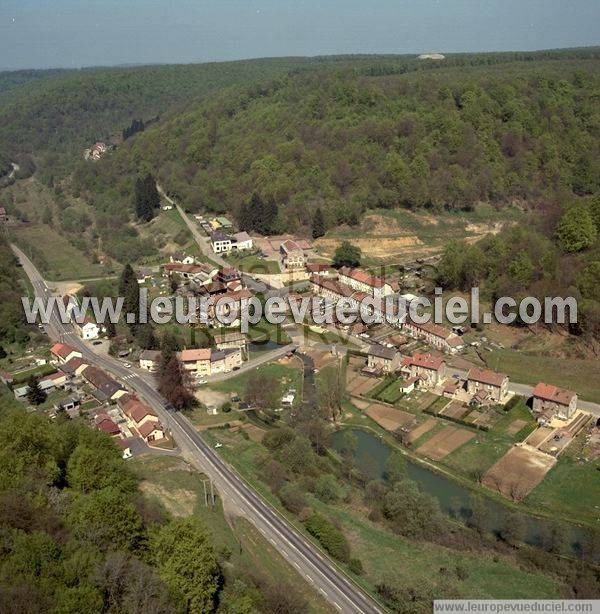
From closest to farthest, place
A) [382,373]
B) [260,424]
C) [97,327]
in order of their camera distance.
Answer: [260,424] → [382,373] → [97,327]

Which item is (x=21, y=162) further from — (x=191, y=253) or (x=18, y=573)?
(x=18, y=573)

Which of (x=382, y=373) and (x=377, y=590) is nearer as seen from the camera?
(x=377, y=590)

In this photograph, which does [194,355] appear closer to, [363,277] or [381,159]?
[363,277]

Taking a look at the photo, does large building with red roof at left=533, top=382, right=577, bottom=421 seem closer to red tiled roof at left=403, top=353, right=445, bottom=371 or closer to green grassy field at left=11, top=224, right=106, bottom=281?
red tiled roof at left=403, top=353, right=445, bottom=371

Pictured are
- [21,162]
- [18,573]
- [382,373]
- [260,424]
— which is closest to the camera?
[18,573]

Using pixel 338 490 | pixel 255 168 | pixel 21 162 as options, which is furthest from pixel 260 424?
pixel 21 162

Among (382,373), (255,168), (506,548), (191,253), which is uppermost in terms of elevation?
(255,168)
